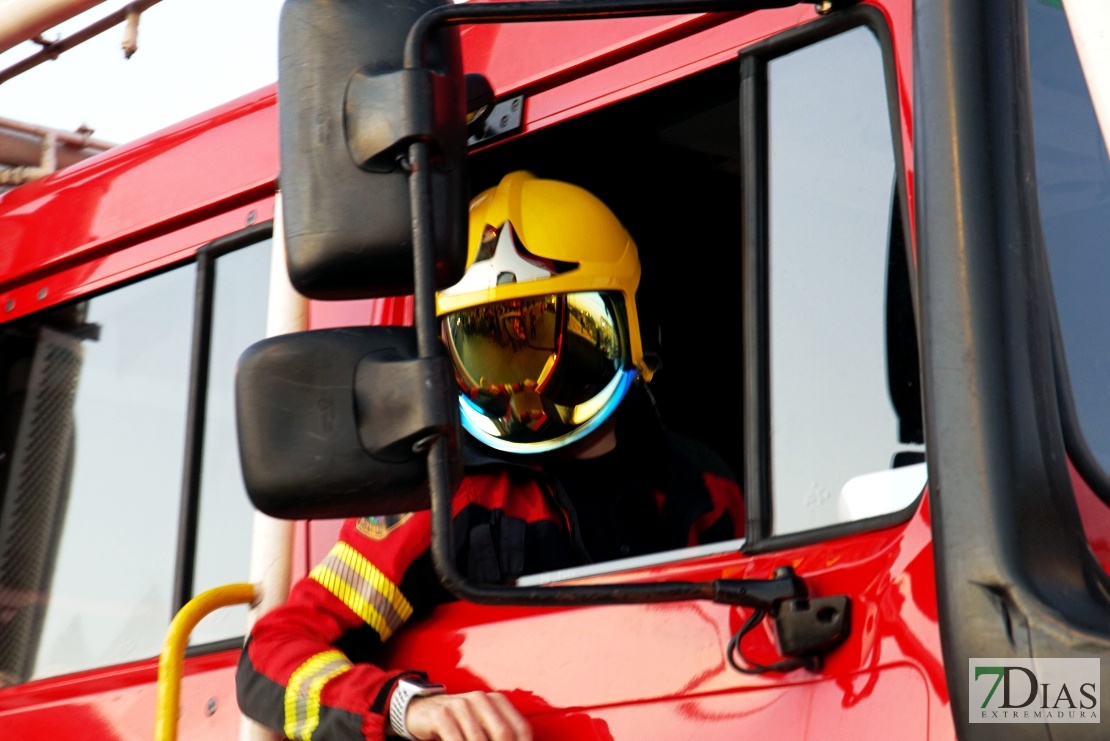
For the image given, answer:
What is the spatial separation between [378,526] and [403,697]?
33 centimetres

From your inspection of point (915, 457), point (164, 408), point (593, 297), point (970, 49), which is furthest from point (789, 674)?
point (164, 408)

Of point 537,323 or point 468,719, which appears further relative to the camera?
point 537,323

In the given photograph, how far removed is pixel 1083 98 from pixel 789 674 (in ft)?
2.11

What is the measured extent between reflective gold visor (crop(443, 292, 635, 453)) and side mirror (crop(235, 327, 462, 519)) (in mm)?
676

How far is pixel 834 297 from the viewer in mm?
1568

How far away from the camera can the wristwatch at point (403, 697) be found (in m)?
1.68

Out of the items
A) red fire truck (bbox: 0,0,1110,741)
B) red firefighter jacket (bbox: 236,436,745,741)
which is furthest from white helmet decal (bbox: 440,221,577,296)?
red firefighter jacket (bbox: 236,436,745,741)

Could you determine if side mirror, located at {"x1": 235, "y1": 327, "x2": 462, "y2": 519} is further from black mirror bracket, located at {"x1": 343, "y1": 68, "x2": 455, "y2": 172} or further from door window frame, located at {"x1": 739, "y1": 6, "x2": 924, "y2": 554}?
door window frame, located at {"x1": 739, "y1": 6, "x2": 924, "y2": 554}

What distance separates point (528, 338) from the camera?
2.11 m

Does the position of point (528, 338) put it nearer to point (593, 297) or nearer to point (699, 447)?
point (593, 297)

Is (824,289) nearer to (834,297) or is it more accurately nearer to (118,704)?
(834,297)

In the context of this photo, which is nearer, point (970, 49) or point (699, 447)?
point (970, 49)

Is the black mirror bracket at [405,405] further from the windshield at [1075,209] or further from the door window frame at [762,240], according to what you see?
the windshield at [1075,209]

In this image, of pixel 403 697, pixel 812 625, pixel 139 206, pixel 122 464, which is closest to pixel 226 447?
pixel 122 464
